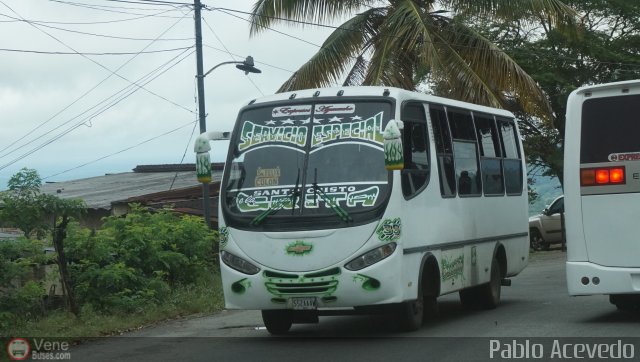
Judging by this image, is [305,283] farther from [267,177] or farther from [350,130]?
[350,130]

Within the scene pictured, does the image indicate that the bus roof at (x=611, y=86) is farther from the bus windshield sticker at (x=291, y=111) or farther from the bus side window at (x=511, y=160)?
the bus side window at (x=511, y=160)

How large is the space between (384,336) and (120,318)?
450 cm

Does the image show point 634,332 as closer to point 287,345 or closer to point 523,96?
point 287,345

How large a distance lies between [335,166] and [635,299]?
4646mm

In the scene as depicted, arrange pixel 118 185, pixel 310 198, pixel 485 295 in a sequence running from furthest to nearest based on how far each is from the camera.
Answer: pixel 118 185, pixel 485 295, pixel 310 198

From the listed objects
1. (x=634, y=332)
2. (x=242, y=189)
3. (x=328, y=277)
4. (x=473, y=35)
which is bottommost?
(x=634, y=332)

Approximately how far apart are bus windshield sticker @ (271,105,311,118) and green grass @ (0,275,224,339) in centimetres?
387

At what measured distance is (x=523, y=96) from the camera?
21766 millimetres

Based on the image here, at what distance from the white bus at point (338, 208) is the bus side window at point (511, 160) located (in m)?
3.10

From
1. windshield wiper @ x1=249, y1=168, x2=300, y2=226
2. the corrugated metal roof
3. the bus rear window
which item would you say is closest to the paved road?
windshield wiper @ x1=249, y1=168, x2=300, y2=226

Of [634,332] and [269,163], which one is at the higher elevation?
[269,163]

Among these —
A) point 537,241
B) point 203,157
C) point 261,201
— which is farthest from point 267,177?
point 537,241

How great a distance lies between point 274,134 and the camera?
12242 mm

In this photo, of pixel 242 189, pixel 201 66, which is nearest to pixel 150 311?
pixel 242 189
